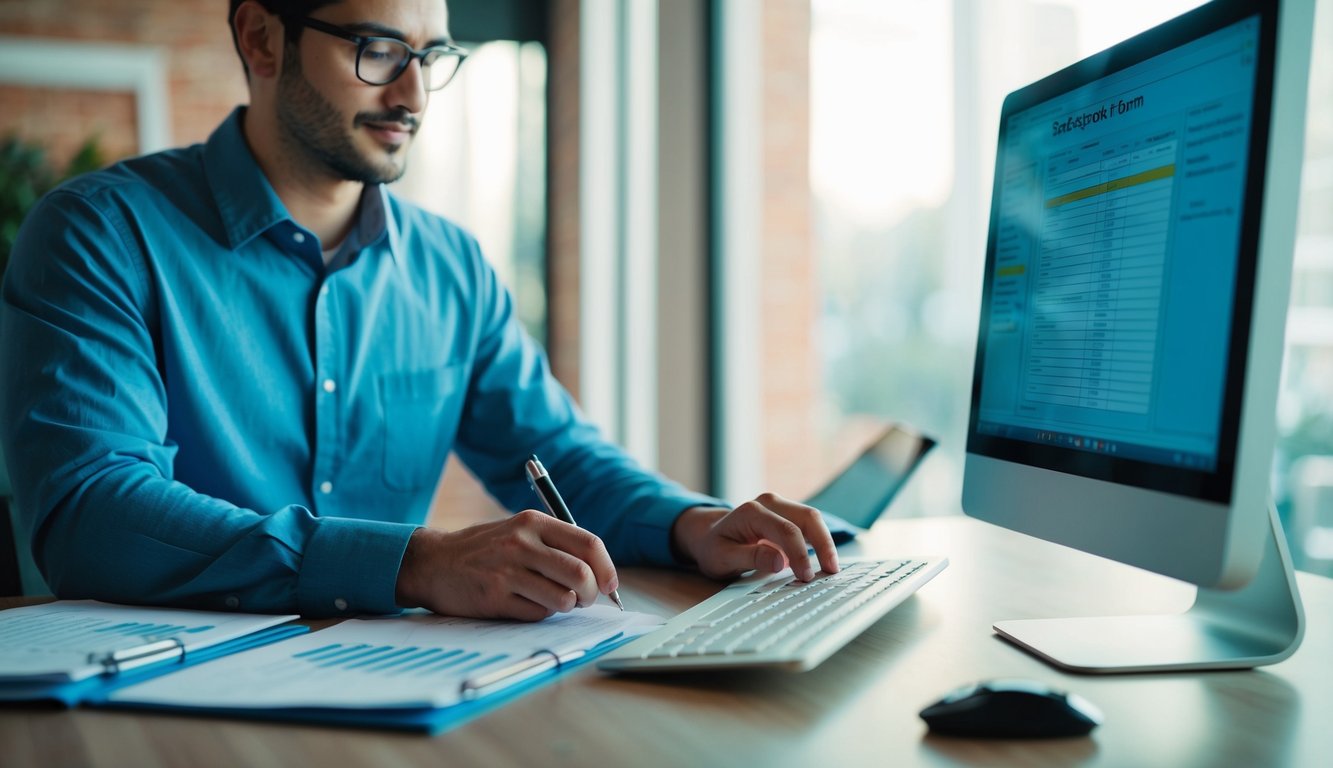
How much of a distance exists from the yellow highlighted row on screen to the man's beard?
0.91 meters

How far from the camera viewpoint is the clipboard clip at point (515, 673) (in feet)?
2.29

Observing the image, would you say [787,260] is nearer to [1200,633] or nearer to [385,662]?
[1200,633]

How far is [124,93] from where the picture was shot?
4367 millimetres

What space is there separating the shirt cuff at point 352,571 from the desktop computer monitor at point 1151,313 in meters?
0.53

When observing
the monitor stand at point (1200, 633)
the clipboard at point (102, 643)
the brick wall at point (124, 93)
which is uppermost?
the brick wall at point (124, 93)

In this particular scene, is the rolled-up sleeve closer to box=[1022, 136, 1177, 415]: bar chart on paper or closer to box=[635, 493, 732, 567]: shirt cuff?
box=[635, 493, 732, 567]: shirt cuff

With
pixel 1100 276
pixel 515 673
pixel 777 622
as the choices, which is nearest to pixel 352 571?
pixel 515 673

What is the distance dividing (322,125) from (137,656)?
89 cm

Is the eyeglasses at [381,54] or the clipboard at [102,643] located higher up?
the eyeglasses at [381,54]

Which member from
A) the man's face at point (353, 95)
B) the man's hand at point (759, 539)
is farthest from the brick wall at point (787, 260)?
the man's hand at point (759, 539)

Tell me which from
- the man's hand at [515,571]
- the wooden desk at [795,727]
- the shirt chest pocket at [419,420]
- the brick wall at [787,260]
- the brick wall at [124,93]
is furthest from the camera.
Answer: the brick wall at [124,93]

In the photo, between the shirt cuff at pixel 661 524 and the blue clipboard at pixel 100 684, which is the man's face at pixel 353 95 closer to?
the shirt cuff at pixel 661 524

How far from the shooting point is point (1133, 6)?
243 centimetres

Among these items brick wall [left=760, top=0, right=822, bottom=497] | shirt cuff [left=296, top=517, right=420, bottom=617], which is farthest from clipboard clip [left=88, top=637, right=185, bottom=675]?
brick wall [left=760, top=0, right=822, bottom=497]
